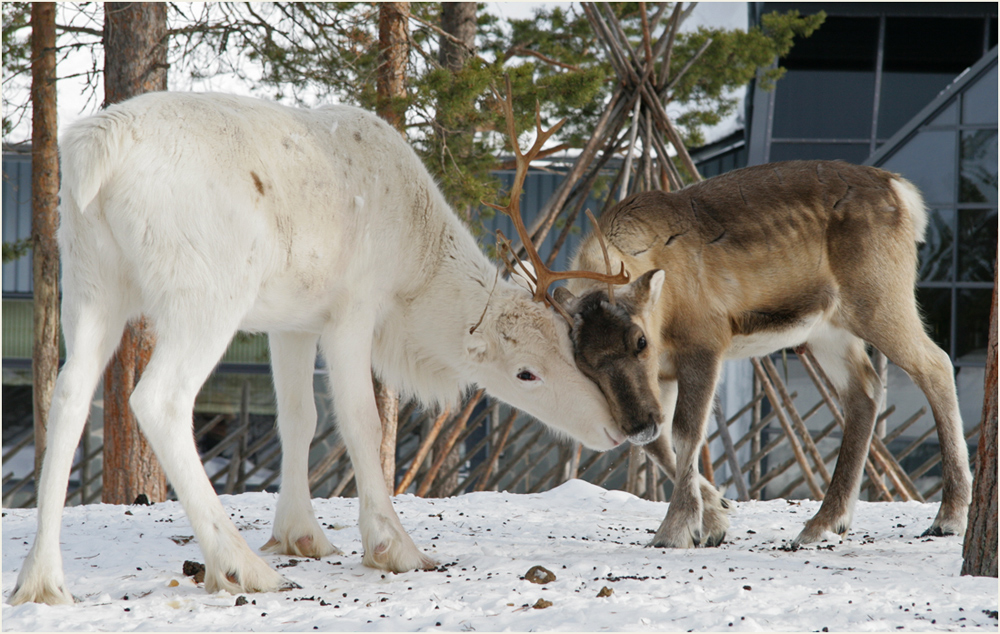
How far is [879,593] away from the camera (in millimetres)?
2564

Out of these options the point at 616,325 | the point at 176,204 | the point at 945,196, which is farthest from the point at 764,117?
the point at 176,204

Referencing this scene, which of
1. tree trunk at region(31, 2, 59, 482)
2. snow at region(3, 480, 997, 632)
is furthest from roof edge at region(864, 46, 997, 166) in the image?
tree trunk at region(31, 2, 59, 482)

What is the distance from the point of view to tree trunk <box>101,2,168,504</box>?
228 inches

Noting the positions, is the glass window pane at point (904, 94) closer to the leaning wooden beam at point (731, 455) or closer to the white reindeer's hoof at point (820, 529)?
the leaning wooden beam at point (731, 455)

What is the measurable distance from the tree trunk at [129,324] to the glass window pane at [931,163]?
907 centimetres

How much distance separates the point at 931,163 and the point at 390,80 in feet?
25.7

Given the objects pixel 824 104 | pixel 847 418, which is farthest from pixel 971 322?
pixel 847 418

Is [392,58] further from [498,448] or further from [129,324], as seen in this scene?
[498,448]

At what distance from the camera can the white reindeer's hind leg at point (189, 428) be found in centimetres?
245

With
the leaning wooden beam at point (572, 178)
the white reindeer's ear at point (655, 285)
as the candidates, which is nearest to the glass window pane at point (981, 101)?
the leaning wooden beam at point (572, 178)

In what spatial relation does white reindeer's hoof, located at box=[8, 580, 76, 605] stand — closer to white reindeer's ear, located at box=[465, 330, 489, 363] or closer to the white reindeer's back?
the white reindeer's back

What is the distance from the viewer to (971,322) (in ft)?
35.4

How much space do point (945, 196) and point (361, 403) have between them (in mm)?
10313

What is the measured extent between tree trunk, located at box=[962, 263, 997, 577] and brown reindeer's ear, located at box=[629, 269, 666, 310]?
1164mm
